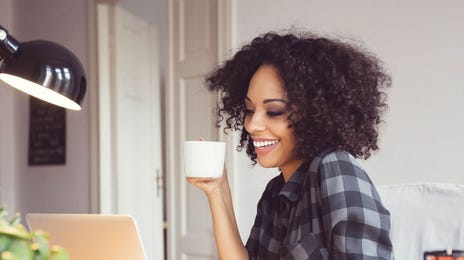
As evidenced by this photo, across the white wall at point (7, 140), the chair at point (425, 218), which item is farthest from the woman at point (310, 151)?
the white wall at point (7, 140)

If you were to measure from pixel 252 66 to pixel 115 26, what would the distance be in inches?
79.5

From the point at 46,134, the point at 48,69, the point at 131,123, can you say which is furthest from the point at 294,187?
the point at 46,134

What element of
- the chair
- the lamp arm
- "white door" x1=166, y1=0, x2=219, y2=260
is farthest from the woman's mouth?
"white door" x1=166, y1=0, x2=219, y2=260

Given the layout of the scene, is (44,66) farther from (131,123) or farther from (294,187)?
(131,123)

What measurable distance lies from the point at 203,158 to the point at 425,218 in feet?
1.48

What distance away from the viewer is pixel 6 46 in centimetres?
90

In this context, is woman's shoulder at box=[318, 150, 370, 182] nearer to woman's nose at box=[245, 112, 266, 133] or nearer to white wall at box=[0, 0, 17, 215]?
woman's nose at box=[245, 112, 266, 133]

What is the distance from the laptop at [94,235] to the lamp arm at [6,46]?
0.99 feet

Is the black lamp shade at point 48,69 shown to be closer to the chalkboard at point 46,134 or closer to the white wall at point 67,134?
the white wall at point 67,134

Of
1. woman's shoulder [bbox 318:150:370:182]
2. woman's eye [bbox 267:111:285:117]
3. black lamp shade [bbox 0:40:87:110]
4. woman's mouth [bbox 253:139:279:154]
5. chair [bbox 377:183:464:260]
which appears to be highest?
black lamp shade [bbox 0:40:87:110]

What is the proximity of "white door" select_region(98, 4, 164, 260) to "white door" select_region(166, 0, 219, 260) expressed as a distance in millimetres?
640

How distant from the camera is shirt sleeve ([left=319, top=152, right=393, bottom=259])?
0.79 meters

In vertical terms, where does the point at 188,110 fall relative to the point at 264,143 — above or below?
above

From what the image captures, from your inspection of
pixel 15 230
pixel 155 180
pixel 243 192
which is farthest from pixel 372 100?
pixel 155 180
